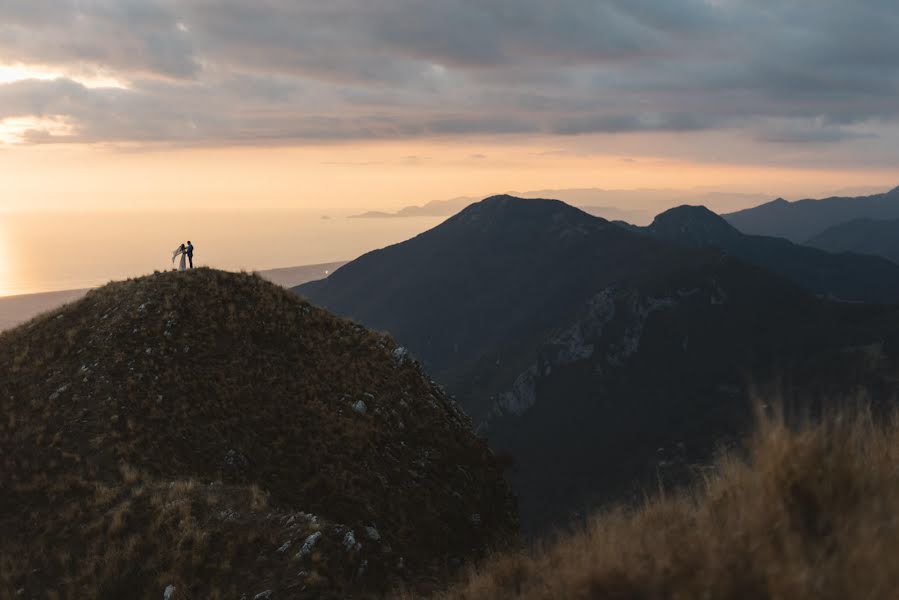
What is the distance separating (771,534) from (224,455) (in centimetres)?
1552

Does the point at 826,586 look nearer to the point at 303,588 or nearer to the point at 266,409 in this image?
the point at 303,588

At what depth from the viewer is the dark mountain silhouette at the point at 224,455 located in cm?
1201

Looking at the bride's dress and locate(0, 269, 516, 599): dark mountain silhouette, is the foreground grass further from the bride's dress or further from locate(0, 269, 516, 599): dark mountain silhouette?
the bride's dress

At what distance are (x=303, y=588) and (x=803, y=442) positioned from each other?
8.79 metres

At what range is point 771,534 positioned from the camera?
5.32m

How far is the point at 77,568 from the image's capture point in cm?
1222

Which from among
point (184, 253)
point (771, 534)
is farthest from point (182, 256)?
point (771, 534)

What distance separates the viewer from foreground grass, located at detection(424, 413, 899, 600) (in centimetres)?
471

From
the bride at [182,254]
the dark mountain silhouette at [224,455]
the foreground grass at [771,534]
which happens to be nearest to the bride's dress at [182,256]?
the bride at [182,254]

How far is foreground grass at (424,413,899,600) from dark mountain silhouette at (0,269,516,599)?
681cm

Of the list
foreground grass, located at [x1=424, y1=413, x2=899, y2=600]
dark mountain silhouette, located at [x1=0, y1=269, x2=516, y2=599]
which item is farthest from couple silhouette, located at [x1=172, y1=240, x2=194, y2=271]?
foreground grass, located at [x1=424, y1=413, x2=899, y2=600]

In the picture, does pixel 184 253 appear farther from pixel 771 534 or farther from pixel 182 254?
pixel 771 534

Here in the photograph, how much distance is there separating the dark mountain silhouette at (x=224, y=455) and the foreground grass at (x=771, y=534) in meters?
6.81

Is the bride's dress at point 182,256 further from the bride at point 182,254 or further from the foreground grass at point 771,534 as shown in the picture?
the foreground grass at point 771,534
